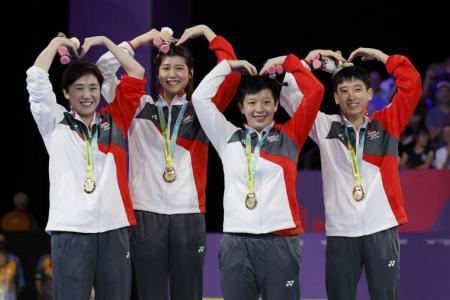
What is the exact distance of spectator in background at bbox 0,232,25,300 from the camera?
22.8 ft

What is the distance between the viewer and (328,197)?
5203 mm

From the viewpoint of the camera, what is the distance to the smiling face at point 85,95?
195 inches

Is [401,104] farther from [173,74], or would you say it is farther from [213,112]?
[173,74]

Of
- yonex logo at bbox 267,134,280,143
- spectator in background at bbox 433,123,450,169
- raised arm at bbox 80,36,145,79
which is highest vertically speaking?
raised arm at bbox 80,36,145,79

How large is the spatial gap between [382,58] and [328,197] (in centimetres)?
87

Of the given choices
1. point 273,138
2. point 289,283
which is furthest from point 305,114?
point 289,283

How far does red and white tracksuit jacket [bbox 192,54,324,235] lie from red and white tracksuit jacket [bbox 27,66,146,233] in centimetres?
52

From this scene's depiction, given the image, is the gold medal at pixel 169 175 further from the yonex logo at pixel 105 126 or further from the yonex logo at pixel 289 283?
the yonex logo at pixel 289 283

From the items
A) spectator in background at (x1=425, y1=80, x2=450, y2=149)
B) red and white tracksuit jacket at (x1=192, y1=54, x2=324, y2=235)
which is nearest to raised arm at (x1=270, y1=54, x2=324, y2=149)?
red and white tracksuit jacket at (x1=192, y1=54, x2=324, y2=235)

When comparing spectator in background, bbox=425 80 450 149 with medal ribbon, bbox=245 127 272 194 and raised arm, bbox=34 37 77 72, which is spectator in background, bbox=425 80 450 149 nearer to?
medal ribbon, bbox=245 127 272 194

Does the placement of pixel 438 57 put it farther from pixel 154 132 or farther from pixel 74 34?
pixel 154 132

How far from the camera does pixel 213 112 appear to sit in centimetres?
505

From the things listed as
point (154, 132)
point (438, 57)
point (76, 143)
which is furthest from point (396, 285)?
point (438, 57)

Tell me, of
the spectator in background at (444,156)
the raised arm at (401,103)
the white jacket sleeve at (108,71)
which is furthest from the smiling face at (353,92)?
the spectator in background at (444,156)
